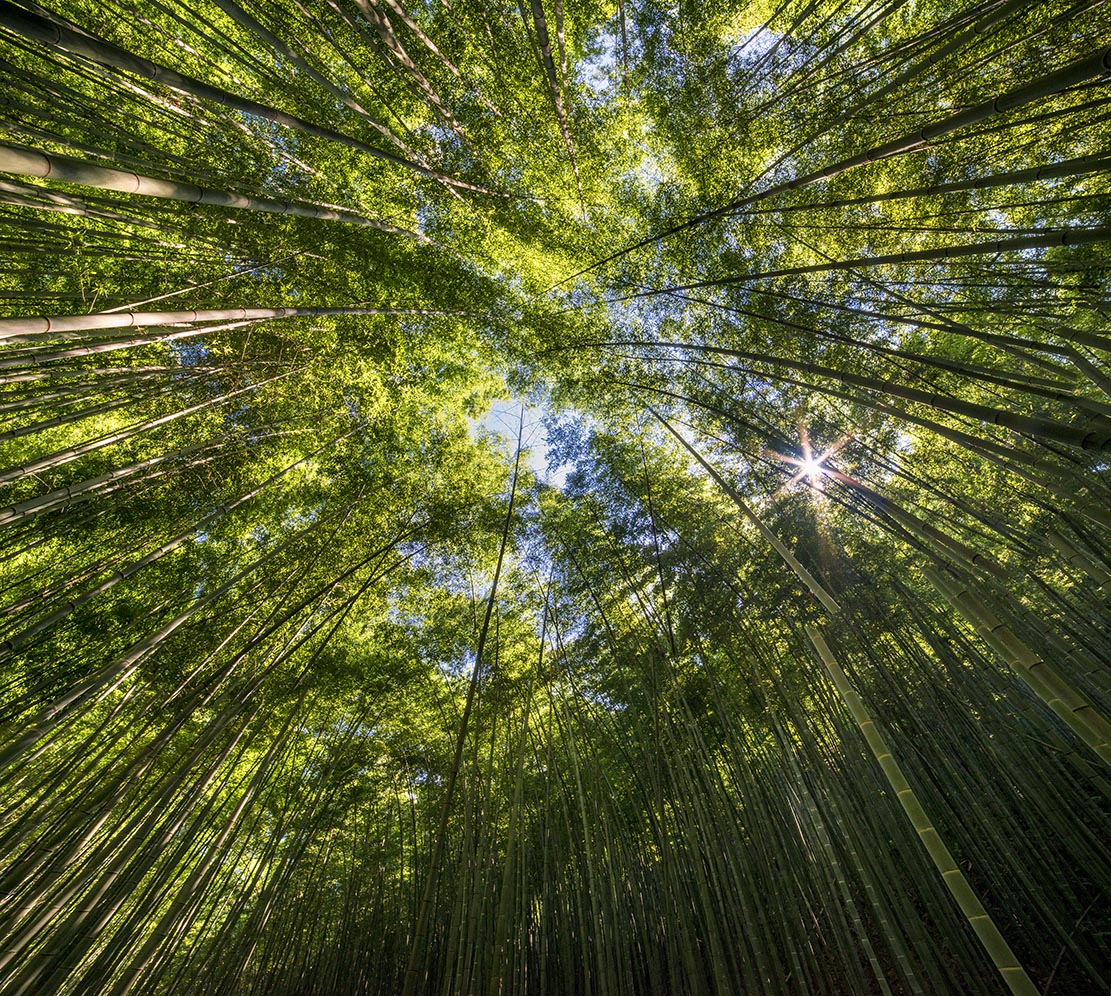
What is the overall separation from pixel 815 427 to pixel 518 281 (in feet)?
11.1

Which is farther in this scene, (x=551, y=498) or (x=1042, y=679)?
(x=551, y=498)

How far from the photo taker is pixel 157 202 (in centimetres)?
396

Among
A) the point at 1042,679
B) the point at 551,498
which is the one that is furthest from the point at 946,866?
the point at 551,498

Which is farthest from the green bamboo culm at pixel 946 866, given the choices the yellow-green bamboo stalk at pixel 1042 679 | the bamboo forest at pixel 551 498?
the bamboo forest at pixel 551 498

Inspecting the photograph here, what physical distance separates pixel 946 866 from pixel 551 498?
15.4 feet

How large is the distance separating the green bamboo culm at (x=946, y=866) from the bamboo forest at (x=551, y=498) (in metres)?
0.56

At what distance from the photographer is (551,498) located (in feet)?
18.8

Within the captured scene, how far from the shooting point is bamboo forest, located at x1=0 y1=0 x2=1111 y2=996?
2.82m

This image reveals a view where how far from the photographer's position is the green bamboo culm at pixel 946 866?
1.07 m

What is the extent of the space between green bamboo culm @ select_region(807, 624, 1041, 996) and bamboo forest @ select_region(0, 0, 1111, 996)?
22.0 inches

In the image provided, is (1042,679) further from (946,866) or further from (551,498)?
(551,498)

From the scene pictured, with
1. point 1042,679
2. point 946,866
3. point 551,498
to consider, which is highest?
point 1042,679

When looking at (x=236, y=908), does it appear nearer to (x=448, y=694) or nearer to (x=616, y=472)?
(x=448, y=694)

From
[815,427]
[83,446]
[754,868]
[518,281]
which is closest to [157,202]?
[83,446]
